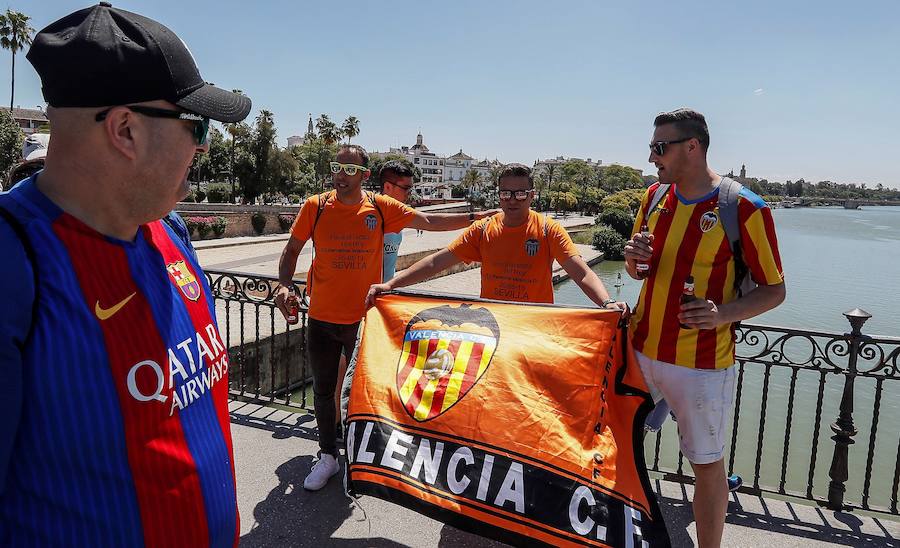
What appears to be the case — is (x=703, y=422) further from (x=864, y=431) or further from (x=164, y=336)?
(x=864, y=431)

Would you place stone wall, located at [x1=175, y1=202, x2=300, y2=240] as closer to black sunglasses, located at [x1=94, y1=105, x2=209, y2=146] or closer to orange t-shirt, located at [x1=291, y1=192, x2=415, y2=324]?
orange t-shirt, located at [x1=291, y1=192, x2=415, y2=324]

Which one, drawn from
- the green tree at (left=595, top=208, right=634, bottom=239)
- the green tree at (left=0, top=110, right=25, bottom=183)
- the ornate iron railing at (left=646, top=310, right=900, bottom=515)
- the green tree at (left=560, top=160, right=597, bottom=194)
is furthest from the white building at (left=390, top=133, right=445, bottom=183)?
the ornate iron railing at (left=646, top=310, right=900, bottom=515)

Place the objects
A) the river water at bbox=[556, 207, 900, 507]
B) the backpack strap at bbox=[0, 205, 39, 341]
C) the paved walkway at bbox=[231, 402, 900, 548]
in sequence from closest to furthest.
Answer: the backpack strap at bbox=[0, 205, 39, 341] → the paved walkway at bbox=[231, 402, 900, 548] → the river water at bbox=[556, 207, 900, 507]

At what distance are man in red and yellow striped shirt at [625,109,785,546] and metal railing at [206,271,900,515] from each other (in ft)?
3.30

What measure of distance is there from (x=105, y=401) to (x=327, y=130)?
73534 mm

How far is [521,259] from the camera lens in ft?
12.1

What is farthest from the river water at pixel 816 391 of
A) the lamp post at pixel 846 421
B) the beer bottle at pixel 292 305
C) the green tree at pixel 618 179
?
the green tree at pixel 618 179

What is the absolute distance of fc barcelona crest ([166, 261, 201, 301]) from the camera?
1584mm

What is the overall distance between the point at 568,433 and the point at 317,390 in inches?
77.2

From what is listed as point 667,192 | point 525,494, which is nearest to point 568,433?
point 525,494

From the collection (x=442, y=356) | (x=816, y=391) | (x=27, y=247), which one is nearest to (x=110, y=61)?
(x=27, y=247)

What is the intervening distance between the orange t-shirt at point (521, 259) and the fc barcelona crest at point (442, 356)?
1.83 ft

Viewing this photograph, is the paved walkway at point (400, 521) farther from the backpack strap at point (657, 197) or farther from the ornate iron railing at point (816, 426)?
the backpack strap at point (657, 197)

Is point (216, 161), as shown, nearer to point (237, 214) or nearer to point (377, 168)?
point (237, 214)
